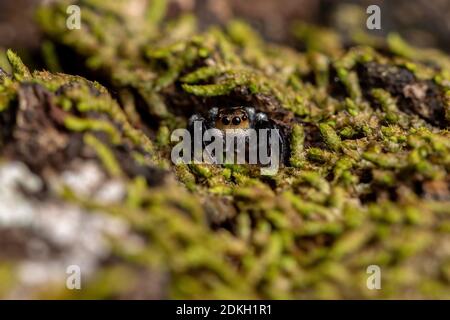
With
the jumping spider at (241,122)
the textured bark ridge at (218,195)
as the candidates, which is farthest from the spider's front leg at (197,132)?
the textured bark ridge at (218,195)

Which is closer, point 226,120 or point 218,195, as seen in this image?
point 218,195

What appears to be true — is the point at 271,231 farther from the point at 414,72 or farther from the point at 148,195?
the point at 414,72

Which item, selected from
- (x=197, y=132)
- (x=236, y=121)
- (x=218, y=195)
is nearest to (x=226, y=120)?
(x=236, y=121)

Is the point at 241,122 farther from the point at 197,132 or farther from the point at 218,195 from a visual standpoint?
the point at 218,195

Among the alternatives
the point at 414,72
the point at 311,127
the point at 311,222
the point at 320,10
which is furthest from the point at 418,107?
the point at 320,10
